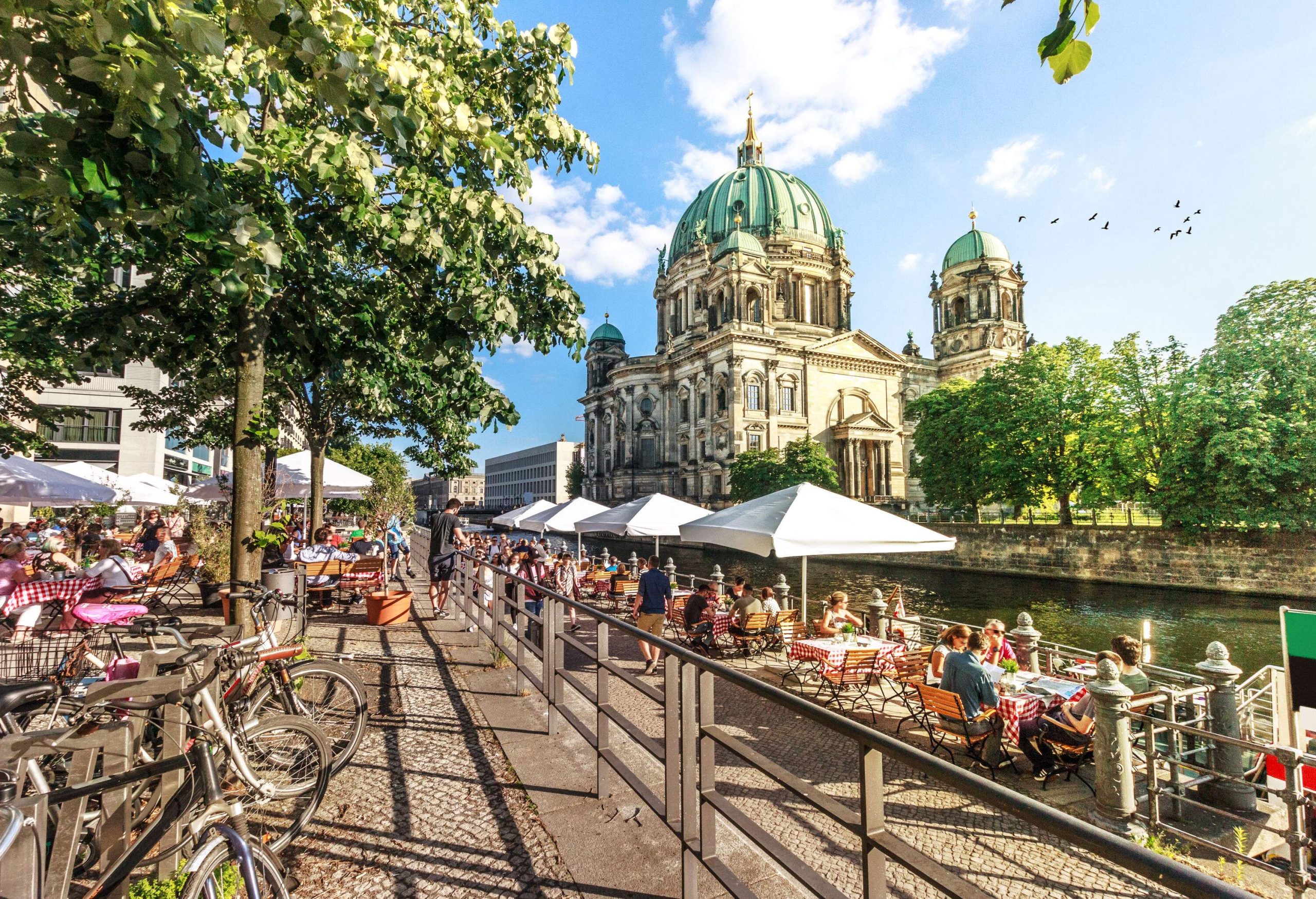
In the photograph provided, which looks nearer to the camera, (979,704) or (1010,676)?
(979,704)

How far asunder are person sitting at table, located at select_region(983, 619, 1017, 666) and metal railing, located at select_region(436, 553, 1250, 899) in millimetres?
5225

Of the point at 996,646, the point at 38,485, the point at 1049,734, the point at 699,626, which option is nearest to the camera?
the point at 1049,734

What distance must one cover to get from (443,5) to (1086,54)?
20.7ft

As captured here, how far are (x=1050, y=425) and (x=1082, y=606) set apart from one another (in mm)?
14571

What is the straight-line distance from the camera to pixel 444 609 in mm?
12133

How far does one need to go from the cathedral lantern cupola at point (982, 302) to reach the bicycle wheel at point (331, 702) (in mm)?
75613

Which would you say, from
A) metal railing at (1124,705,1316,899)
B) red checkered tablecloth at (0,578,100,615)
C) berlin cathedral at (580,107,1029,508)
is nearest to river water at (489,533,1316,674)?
metal railing at (1124,705,1316,899)

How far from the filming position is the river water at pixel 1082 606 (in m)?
19.5

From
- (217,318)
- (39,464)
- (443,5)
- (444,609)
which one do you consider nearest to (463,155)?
(443,5)

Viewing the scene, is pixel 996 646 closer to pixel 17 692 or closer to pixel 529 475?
pixel 17 692

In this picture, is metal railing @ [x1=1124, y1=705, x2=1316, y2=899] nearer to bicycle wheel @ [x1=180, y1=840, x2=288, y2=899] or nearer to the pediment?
bicycle wheel @ [x1=180, y1=840, x2=288, y2=899]

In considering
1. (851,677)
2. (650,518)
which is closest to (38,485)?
(650,518)

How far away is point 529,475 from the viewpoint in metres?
159

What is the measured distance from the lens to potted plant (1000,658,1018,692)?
7512mm
